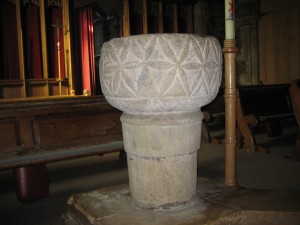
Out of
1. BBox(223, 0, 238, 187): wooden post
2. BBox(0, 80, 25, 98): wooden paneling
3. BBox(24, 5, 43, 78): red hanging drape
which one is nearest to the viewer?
BBox(223, 0, 238, 187): wooden post

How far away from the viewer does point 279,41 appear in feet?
23.7

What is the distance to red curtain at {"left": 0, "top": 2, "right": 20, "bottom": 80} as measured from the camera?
5.64 m

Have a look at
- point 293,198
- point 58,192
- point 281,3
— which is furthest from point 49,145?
point 281,3

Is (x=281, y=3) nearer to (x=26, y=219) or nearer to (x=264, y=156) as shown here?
(x=264, y=156)

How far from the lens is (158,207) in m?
1.32

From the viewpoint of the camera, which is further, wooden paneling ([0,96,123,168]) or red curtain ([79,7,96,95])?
red curtain ([79,7,96,95])

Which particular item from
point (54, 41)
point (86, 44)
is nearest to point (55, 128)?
point (54, 41)

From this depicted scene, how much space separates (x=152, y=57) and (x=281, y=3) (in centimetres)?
703

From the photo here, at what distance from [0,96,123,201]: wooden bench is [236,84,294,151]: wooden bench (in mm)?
1853

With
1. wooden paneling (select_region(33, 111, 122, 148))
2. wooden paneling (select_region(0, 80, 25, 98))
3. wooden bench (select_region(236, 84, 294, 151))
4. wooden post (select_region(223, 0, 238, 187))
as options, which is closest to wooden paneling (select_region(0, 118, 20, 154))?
wooden paneling (select_region(33, 111, 122, 148))

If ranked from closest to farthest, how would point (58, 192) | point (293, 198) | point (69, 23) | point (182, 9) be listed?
point (293, 198)
point (58, 192)
point (69, 23)
point (182, 9)

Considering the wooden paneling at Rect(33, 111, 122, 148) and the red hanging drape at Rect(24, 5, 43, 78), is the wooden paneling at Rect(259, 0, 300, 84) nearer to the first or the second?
the red hanging drape at Rect(24, 5, 43, 78)

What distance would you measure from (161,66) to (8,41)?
5.38 metres

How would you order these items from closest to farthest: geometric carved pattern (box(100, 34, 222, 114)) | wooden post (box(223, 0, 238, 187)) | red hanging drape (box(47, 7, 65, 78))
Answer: geometric carved pattern (box(100, 34, 222, 114))
wooden post (box(223, 0, 238, 187))
red hanging drape (box(47, 7, 65, 78))
